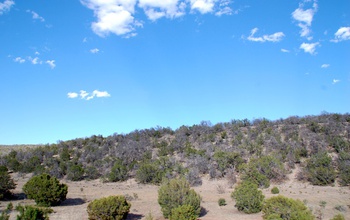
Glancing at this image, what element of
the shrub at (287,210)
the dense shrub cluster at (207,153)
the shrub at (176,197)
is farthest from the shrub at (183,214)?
the dense shrub cluster at (207,153)

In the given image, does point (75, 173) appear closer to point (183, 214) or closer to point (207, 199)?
point (207, 199)

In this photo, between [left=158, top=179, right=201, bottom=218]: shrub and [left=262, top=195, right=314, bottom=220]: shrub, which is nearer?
[left=262, top=195, right=314, bottom=220]: shrub

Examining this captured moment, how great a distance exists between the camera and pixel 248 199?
1741 cm

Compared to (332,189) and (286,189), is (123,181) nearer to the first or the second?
(286,189)

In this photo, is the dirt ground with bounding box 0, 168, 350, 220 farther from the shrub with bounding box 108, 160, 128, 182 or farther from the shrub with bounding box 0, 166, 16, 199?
the shrub with bounding box 0, 166, 16, 199

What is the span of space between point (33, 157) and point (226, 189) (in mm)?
26574


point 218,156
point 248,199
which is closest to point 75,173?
point 218,156

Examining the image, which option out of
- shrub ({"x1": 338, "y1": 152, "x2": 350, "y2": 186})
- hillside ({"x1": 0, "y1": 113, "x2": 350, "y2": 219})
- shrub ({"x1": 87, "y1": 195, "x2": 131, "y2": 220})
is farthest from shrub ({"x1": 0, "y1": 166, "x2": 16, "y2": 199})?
shrub ({"x1": 338, "y1": 152, "x2": 350, "y2": 186})

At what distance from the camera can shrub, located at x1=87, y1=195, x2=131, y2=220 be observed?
1466cm

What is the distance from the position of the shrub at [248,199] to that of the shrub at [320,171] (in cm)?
1212

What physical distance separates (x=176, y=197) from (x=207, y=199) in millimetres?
6295

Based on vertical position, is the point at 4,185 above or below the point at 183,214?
above

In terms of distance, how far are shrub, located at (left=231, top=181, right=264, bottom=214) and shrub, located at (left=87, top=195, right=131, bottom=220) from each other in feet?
22.3

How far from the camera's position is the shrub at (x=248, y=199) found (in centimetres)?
1738
